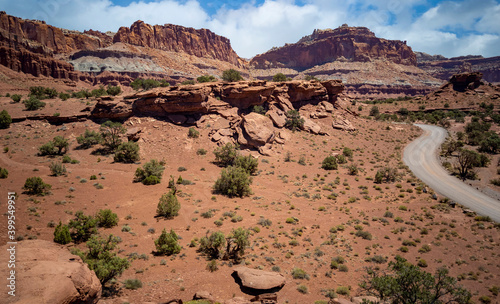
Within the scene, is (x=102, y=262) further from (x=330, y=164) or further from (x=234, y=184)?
(x=330, y=164)

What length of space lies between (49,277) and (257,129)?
31143mm

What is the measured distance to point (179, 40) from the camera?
149000 millimetres

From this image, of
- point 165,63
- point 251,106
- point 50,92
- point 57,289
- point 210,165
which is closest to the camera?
point 57,289

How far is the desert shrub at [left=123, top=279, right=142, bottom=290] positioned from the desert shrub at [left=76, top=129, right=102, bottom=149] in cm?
2771

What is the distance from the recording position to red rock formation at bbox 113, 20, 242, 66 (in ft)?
431

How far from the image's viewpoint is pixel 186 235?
16203 millimetres

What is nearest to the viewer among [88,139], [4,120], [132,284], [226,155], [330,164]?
[132,284]

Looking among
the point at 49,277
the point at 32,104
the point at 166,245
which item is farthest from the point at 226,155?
the point at 32,104

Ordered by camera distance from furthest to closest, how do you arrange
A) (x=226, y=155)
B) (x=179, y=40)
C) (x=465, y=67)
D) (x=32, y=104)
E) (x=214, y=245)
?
(x=179, y=40), (x=465, y=67), (x=32, y=104), (x=226, y=155), (x=214, y=245)

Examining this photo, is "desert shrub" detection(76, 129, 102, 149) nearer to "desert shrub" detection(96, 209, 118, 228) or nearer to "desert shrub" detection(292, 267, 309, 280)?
"desert shrub" detection(96, 209, 118, 228)

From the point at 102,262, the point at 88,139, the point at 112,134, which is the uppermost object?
A: the point at 112,134

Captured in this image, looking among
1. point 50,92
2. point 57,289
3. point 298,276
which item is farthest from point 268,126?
point 50,92

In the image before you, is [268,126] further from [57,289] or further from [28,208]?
[57,289]

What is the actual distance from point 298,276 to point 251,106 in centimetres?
3377
